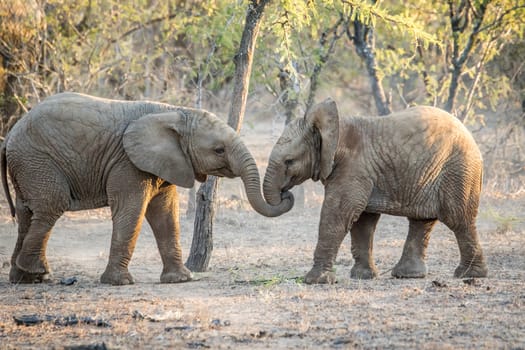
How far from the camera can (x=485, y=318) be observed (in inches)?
303

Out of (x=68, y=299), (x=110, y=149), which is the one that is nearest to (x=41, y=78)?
(x=110, y=149)

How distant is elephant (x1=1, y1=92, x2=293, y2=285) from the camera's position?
9.72 metres

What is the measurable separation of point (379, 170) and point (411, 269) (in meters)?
1.23

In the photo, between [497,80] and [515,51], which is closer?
[497,80]

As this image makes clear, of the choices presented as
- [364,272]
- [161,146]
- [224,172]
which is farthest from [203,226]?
[364,272]

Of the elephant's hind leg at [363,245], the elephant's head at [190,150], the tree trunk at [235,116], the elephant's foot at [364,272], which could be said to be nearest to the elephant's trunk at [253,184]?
the elephant's head at [190,150]

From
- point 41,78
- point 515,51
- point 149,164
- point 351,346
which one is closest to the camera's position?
point 351,346

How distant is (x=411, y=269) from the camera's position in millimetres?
10250

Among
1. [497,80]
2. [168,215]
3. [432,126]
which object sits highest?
[497,80]

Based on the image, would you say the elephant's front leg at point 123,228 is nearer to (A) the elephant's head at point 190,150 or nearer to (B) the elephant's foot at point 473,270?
(A) the elephant's head at point 190,150

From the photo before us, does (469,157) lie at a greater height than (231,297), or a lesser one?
greater

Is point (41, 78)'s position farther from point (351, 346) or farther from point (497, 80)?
point (351, 346)

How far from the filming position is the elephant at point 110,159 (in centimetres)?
972

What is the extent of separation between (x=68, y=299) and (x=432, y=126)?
161 inches
